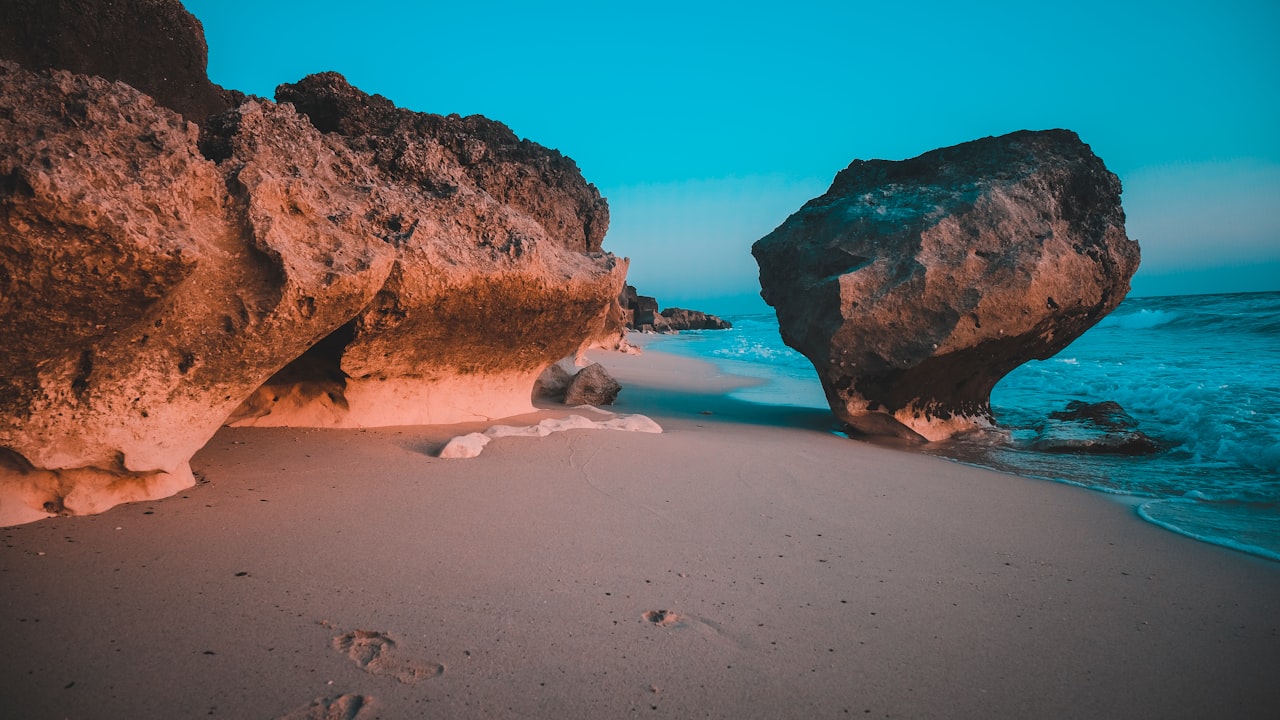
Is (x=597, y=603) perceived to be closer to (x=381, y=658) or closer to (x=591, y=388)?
(x=381, y=658)

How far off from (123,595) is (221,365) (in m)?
1.23

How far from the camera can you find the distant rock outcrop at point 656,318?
3600 centimetres

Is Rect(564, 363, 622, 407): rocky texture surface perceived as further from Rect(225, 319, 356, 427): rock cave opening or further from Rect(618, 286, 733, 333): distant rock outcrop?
Rect(618, 286, 733, 333): distant rock outcrop

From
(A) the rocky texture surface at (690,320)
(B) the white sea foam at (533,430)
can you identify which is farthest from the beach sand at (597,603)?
(A) the rocky texture surface at (690,320)

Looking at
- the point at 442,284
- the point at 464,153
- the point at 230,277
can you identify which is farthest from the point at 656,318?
the point at 230,277

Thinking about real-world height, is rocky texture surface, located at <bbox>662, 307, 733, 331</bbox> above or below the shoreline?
above

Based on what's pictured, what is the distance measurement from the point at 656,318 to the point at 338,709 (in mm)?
40540

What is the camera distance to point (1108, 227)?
6352mm

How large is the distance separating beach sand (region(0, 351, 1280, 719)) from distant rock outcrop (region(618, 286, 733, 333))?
27386 mm

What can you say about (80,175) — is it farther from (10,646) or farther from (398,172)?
(398,172)

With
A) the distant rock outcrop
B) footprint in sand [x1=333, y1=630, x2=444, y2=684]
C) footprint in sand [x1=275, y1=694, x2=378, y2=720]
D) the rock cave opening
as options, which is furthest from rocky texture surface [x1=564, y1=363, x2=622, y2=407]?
the distant rock outcrop

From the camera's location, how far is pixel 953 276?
5.96 metres

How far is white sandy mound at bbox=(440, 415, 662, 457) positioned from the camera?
13.2 feet

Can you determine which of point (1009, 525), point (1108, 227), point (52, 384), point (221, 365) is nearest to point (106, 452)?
point (52, 384)
